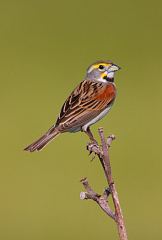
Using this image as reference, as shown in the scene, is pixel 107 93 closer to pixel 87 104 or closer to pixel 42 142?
pixel 87 104

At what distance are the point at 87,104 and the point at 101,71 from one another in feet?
1.18

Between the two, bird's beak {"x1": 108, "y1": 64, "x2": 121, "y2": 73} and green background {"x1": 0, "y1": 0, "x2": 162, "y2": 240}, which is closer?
bird's beak {"x1": 108, "y1": 64, "x2": 121, "y2": 73}

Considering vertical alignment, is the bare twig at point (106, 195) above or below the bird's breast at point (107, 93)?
below

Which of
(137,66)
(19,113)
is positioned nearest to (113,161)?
(19,113)

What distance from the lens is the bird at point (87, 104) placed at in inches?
201

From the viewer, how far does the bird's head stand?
5.58m

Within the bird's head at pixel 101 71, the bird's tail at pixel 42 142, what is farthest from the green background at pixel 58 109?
the bird's tail at pixel 42 142

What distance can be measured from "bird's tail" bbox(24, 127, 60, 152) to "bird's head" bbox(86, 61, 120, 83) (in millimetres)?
620

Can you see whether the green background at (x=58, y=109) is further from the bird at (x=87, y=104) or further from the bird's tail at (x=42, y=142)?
the bird's tail at (x=42, y=142)

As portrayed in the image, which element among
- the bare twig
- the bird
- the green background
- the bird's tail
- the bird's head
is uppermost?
the green background

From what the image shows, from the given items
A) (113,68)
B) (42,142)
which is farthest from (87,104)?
(42,142)

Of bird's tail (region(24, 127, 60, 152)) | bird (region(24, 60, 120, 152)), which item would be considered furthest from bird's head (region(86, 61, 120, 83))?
bird's tail (region(24, 127, 60, 152))

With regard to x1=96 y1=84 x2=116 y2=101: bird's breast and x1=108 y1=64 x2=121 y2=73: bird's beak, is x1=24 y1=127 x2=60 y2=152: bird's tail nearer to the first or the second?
x1=96 y1=84 x2=116 y2=101: bird's breast

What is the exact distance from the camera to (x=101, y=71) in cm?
566
